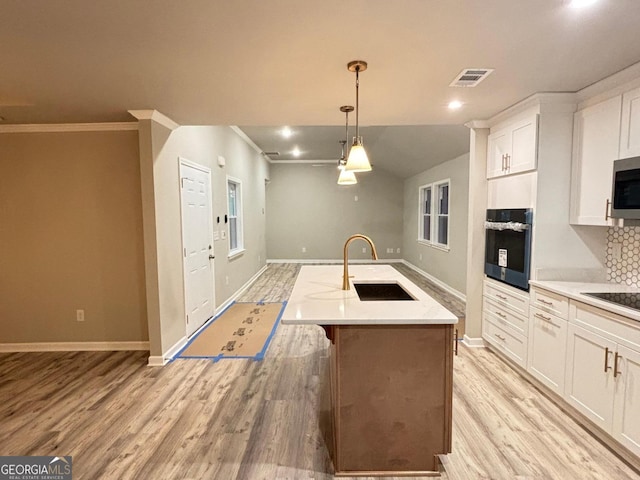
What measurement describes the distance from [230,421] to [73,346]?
7.74 feet

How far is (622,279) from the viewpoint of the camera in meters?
2.50

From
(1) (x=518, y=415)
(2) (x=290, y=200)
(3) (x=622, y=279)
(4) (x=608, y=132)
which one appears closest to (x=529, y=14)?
(4) (x=608, y=132)

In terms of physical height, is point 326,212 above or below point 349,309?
above

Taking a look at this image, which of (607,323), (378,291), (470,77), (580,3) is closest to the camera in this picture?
(580,3)

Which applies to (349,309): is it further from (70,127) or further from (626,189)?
(70,127)

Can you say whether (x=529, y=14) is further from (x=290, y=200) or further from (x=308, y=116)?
(x=290, y=200)

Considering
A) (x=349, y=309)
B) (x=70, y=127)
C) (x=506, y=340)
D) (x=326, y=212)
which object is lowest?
(x=506, y=340)

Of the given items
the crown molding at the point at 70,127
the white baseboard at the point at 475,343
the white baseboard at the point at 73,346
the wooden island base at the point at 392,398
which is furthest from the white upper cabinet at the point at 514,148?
the white baseboard at the point at 73,346

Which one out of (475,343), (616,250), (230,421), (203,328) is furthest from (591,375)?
(203,328)

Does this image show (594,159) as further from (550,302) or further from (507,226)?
(550,302)

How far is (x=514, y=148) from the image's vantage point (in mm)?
2947

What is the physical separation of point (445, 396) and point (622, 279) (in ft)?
6.00

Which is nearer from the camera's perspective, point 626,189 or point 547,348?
point 626,189

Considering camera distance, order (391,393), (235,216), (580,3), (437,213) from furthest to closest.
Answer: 1. (437,213)
2. (235,216)
3. (391,393)
4. (580,3)
